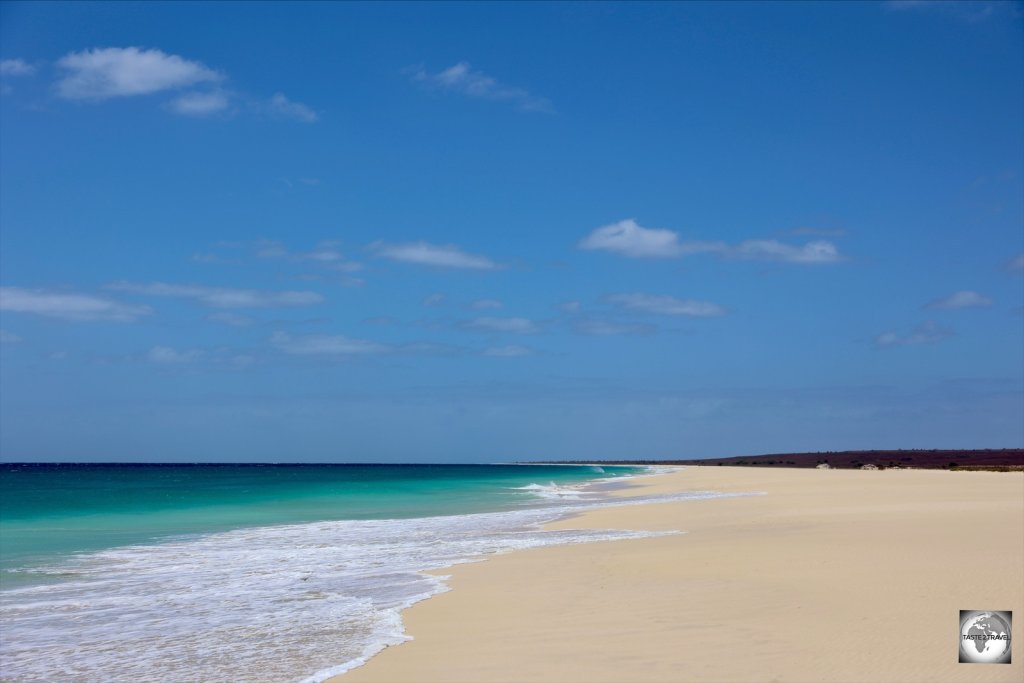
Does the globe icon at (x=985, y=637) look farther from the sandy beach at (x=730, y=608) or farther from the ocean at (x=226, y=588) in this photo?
the ocean at (x=226, y=588)

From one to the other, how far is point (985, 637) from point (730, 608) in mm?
5900

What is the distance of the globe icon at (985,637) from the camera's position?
Answer: 15.7 feet

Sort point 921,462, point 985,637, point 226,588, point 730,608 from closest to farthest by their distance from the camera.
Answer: point 985,637 < point 730,608 < point 226,588 < point 921,462

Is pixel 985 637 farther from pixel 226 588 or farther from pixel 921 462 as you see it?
pixel 921 462

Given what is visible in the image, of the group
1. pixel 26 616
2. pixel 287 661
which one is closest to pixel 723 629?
pixel 287 661

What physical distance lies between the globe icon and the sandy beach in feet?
9.43

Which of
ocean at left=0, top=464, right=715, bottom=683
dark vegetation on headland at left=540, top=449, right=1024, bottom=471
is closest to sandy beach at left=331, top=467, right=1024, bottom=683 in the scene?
ocean at left=0, top=464, right=715, bottom=683

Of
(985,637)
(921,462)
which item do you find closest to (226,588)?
(985,637)

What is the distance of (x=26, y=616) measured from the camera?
40.8ft

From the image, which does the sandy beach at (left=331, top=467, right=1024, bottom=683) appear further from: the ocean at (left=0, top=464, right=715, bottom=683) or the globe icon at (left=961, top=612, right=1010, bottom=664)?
the globe icon at (left=961, top=612, right=1010, bottom=664)

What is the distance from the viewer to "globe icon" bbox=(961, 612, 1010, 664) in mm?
4773

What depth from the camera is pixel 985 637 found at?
4.82m

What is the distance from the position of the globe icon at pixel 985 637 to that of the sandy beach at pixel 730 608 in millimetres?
2875

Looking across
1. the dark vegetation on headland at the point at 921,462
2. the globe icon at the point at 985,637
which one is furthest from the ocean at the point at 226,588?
the dark vegetation on headland at the point at 921,462
